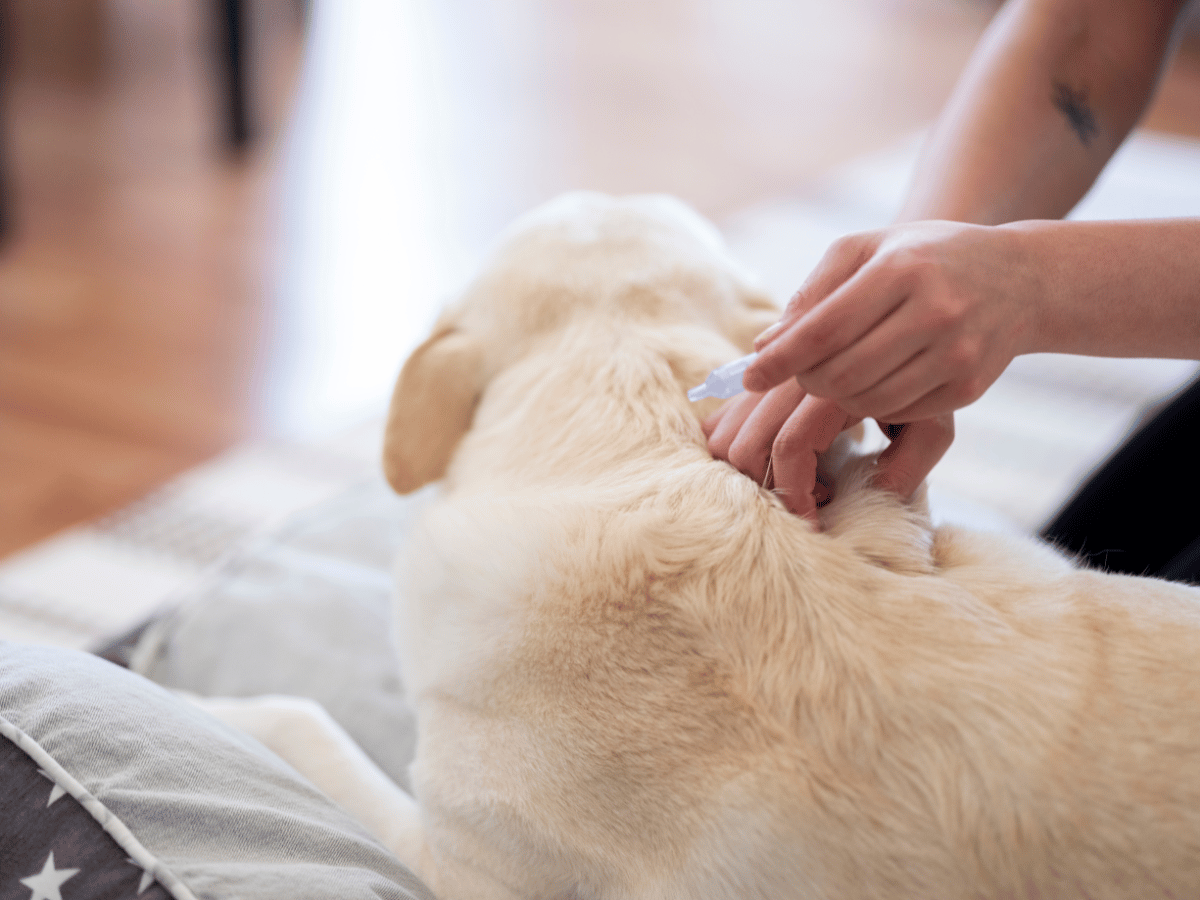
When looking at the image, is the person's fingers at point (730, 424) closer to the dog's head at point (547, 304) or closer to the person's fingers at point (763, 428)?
the person's fingers at point (763, 428)

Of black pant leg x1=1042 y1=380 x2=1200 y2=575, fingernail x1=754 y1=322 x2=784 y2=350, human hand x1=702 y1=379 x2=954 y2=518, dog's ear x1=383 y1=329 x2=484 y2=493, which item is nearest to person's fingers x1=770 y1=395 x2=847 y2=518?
human hand x1=702 y1=379 x2=954 y2=518

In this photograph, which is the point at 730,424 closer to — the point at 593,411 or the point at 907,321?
the point at 593,411

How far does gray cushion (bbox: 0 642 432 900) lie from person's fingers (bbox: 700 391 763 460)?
19.8 inches

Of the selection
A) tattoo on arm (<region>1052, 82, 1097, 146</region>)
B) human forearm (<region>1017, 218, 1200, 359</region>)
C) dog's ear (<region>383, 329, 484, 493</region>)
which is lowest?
dog's ear (<region>383, 329, 484, 493</region>)

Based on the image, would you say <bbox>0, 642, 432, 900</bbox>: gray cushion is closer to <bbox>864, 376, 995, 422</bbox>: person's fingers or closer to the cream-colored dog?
the cream-colored dog

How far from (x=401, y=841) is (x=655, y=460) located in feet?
1.69

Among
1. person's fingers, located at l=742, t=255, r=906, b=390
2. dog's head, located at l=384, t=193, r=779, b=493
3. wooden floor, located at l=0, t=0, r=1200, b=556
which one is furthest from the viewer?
wooden floor, located at l=0, t=0, r=1200, b=556

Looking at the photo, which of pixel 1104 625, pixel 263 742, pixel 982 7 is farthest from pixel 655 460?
pixel 982 7

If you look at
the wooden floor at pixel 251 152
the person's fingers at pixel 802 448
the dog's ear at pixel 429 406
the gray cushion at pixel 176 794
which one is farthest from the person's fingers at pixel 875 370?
the wooden floor at pixel 251 152

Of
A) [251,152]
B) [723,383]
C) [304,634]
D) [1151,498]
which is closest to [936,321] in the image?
[723,383]

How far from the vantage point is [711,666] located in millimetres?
800

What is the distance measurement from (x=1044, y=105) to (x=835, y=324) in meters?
0.77

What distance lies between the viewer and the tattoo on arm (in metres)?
1.28

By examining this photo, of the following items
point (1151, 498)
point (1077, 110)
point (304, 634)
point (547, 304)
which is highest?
point (1077, 110)
